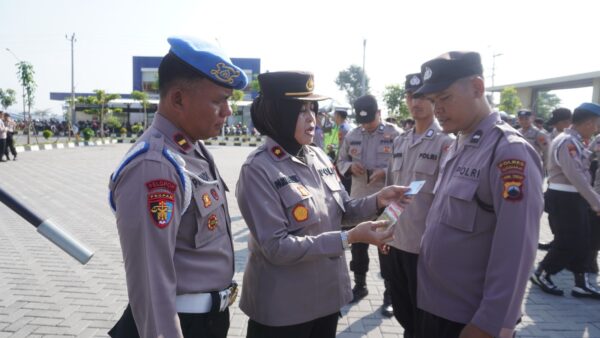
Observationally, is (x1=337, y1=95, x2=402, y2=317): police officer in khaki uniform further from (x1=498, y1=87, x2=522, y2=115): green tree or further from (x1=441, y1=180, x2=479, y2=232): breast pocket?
(x1=498, y1=87, x2=522, y2=115): green tree

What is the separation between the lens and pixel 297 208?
2125mm

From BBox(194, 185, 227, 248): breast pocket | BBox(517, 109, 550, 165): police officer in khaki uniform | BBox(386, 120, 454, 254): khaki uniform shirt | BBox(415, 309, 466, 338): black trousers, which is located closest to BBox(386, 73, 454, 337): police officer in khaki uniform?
BBox(386, 120, 454, 254): khaki uniform shirt

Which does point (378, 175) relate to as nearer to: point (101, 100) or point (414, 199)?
point (414, 199)

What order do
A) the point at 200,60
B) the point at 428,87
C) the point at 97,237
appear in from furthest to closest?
the point at 97,237 → the point at 428,87 → the point at 200,60

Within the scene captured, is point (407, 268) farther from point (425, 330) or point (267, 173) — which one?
point (267, 173)

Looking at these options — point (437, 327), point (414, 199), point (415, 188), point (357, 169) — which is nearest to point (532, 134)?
point (357, 169)

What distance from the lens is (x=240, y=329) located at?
3.81m

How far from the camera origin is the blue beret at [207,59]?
170 centimetres

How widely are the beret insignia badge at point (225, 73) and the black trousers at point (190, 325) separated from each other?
3.11ft

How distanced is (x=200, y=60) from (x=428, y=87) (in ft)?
3.61

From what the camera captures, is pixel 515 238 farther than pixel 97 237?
No

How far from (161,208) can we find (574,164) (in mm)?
4489

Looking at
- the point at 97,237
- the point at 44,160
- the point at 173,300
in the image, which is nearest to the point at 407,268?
the point at 173,300

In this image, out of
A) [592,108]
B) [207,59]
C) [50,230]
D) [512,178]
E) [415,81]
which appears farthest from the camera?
[592,108]
